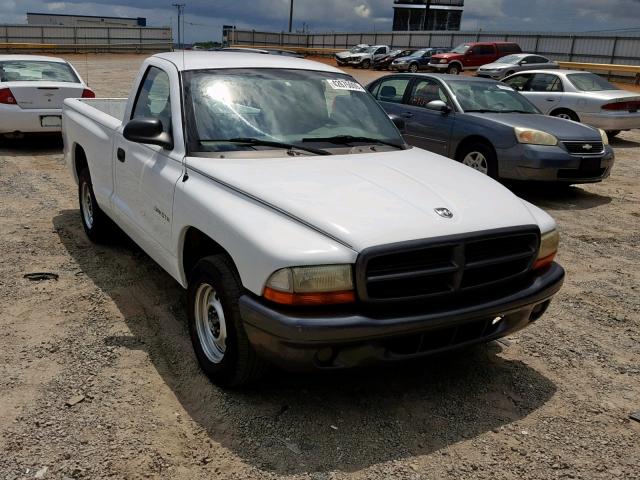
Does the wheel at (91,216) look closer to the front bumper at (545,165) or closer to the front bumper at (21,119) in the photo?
the front bumper at (21,119)

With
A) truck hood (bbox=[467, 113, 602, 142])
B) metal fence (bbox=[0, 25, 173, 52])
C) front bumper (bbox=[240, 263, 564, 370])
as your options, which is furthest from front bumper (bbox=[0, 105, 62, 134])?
metal fence (bbox=[0, 25, 173, 52])

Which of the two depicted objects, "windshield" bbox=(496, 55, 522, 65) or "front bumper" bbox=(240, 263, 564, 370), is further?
"windshield" bbox=(496, 55, 522, 65)

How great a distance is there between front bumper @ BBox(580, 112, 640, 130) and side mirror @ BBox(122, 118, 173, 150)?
11820mm

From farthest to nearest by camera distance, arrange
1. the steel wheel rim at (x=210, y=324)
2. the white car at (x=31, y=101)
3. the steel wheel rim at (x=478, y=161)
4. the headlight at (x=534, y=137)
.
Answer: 1. the white car at (x=31, y=101)
2. the steel wheel rim at (x=478, y=161)
3. the headlight at (x=534, y=137)
4. the steel wheel rim at (x=210, y=324)

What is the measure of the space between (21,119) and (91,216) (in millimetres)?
5377

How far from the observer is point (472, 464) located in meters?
3.00

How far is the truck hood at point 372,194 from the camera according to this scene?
3.06m

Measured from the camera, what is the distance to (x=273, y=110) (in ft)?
13.7

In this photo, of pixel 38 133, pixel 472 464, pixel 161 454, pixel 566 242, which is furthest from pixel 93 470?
pixel 38 133

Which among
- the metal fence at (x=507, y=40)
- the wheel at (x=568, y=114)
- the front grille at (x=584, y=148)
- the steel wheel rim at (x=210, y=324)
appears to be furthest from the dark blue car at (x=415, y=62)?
the steel wheel rim at (x=210, y=324)

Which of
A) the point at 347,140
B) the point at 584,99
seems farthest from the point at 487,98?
the point at 347,140

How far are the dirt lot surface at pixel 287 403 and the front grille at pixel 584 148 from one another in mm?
3593

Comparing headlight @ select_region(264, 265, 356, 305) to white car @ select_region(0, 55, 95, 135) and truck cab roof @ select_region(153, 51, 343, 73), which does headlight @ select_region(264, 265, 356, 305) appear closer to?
truck cab roof @ select_region(153, 51, 343, 73)

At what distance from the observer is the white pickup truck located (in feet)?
9.61
